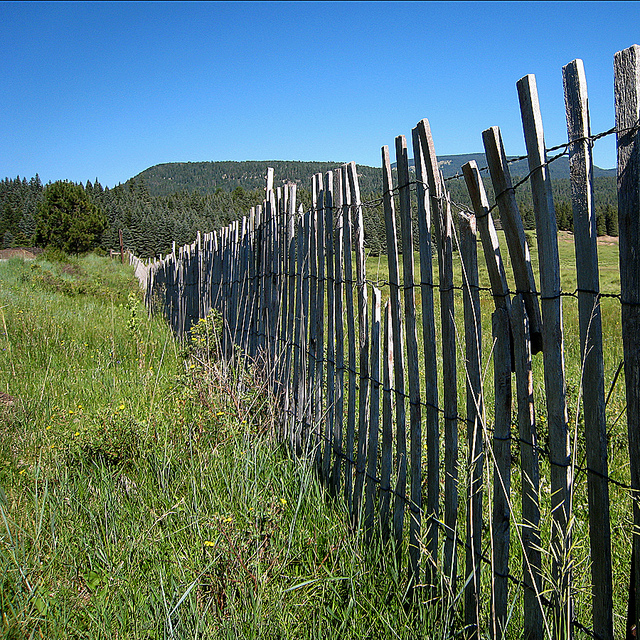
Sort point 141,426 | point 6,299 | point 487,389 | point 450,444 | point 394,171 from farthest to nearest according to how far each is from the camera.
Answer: point 6,299 < point 487,389 < point 141,426 < point 394,171 < point 450,444

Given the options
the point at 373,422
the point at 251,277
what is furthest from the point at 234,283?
the point at 373,422

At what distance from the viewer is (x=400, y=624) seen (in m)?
1.90

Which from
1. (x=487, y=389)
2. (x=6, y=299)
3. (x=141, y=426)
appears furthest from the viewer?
(x=6, y=299)

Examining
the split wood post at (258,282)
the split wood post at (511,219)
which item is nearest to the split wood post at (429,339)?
the split wood post at (511,219)

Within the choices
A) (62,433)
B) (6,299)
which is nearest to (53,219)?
(6,299)

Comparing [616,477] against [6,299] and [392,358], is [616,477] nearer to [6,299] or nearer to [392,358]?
[392,358]

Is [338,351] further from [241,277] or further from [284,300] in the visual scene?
[241,277]

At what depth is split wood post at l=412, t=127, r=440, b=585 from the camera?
2078 millimetres

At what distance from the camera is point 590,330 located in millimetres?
1370

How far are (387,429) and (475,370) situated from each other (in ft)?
2.39

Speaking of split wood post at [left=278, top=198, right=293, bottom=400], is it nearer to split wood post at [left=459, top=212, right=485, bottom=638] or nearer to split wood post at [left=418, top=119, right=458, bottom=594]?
split wood post at [left=418, top=119, right=458, bottom=594]

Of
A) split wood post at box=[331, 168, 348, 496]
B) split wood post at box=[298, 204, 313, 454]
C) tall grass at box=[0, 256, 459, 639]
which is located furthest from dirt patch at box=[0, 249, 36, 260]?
split wood post at box=[331, 168, 348, 496]

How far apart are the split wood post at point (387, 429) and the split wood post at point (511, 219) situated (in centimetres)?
84

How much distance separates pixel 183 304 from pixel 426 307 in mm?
6966
